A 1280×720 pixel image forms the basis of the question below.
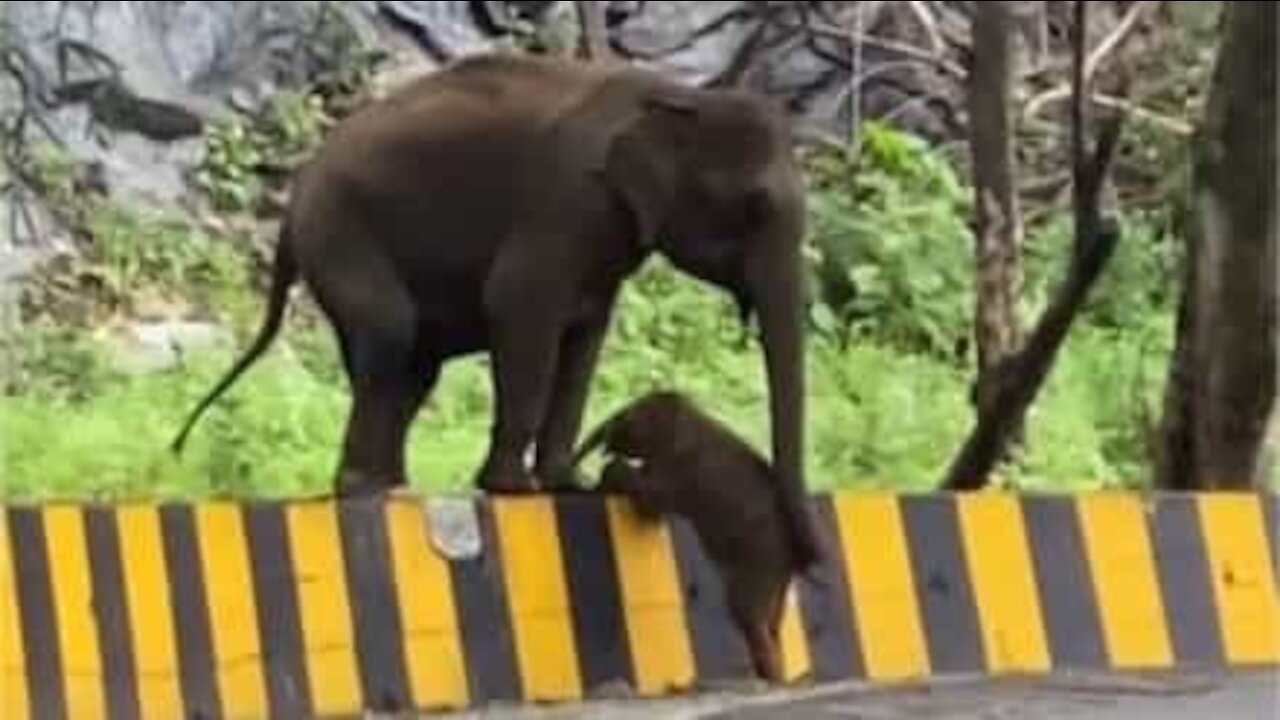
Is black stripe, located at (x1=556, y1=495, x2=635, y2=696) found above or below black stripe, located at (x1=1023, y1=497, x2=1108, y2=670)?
above

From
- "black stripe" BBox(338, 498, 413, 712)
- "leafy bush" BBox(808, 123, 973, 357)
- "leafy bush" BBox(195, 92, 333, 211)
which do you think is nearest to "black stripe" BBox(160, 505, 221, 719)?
"black stripe" BBox(338, 498, 413, 712)

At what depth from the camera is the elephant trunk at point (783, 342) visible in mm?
8102

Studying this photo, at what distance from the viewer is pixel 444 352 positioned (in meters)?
8.98

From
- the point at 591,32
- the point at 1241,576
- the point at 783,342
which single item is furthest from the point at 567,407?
the point at 591,32

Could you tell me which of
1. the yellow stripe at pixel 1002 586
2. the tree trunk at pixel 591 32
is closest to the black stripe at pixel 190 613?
the yellow stripe at pixel 1002 586

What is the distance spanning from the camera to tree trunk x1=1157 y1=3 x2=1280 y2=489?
954 centimetres

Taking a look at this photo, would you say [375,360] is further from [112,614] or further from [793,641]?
[112,614]

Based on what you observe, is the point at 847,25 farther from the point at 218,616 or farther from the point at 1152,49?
the point at 218,616

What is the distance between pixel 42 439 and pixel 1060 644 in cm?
521

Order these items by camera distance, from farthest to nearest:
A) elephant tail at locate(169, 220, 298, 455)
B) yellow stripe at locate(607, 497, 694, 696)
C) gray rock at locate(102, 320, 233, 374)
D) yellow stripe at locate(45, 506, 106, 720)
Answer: gray rock at locate(102, 320, 233, 374)
elephant tail at locate(169, 220, 298, 455)
yellow stripe at locate(607, 497, 694, 696)
yellow stripe at locate(45, 506, 106, 720)

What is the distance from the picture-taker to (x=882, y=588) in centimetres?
824

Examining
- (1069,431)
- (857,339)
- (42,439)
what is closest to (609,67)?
(42,439)

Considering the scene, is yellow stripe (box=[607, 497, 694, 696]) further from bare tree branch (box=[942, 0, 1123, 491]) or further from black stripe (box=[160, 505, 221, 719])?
bare tree branch (box=[942, 0, 1123, 491])

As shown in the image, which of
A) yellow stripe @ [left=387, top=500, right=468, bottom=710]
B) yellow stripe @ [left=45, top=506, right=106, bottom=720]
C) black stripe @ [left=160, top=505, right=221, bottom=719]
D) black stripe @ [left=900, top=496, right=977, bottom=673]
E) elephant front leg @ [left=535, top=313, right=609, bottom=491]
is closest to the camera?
yellow stripe @ [left=45, top=506, right=106, bottom=720]
